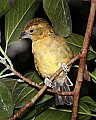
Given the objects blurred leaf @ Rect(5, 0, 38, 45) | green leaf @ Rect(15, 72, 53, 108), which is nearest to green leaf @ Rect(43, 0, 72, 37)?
blurred leaf @ Rect(5, 0, 38, 45)

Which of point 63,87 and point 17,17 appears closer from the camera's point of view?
point 17,17

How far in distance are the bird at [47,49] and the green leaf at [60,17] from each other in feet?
0.35

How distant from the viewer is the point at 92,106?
1.67 metres

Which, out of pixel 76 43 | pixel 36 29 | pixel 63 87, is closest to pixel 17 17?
pixel 36 29

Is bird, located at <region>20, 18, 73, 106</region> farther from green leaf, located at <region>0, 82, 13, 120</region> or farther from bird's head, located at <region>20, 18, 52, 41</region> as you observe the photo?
green leaf, located at <region>0, 82, 13, 120</region>

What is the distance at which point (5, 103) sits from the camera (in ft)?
4.34

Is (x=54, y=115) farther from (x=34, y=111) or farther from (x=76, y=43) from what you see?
(x=76, y=43)

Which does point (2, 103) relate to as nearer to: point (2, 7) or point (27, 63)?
point (2, 7)

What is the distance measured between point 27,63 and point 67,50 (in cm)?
170

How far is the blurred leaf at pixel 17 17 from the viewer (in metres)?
1.48

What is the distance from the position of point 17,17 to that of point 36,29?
0.11m

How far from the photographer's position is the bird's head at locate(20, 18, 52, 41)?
150cm

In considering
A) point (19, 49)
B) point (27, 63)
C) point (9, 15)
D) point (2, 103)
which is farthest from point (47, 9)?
point (19, 49)

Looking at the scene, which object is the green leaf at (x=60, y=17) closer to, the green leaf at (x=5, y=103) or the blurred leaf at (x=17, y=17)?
the blurred leaf at (x=17, y=17)
